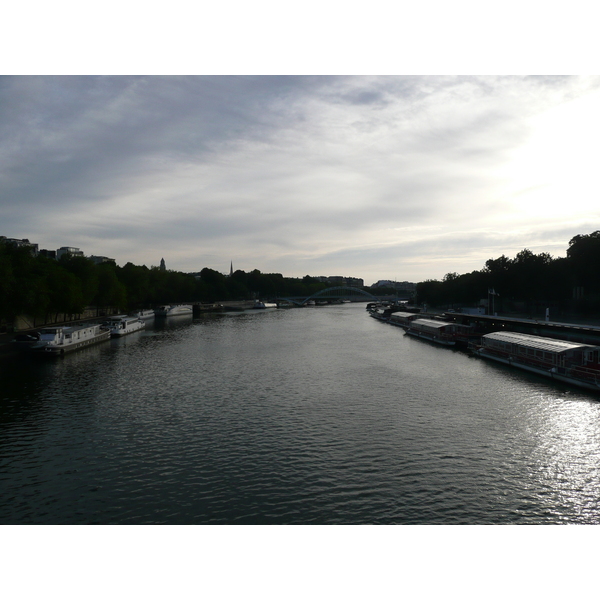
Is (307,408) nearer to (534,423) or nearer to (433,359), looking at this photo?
(534,423)

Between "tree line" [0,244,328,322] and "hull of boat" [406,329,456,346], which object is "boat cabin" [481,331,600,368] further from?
"tree line" [0,244,328,322]

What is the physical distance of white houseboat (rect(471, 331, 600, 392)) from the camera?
30842 mm

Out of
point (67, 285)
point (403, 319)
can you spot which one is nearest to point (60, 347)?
point (67, 285)

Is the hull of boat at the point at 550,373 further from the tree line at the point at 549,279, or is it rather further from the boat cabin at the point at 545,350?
the tree line at the point at 549,279

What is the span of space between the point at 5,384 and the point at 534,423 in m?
35.2

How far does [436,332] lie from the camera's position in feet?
194

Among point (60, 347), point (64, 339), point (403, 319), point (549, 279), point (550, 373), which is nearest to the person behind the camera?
point (550, 373)

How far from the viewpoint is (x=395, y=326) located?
285ft

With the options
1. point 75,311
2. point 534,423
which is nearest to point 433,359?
point 534,423

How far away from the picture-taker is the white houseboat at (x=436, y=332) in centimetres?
5594

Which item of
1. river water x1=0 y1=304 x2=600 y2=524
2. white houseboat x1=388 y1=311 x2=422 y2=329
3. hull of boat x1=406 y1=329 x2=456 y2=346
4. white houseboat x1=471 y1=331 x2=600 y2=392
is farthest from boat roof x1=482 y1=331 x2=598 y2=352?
white houseboat x1=388 y1=311 x2=422 y2=329

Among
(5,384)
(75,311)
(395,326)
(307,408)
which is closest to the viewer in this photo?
(307,408)

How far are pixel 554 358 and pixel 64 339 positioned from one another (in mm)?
48521

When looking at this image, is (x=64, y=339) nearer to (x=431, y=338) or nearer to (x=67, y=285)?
(x=67, y=285)
